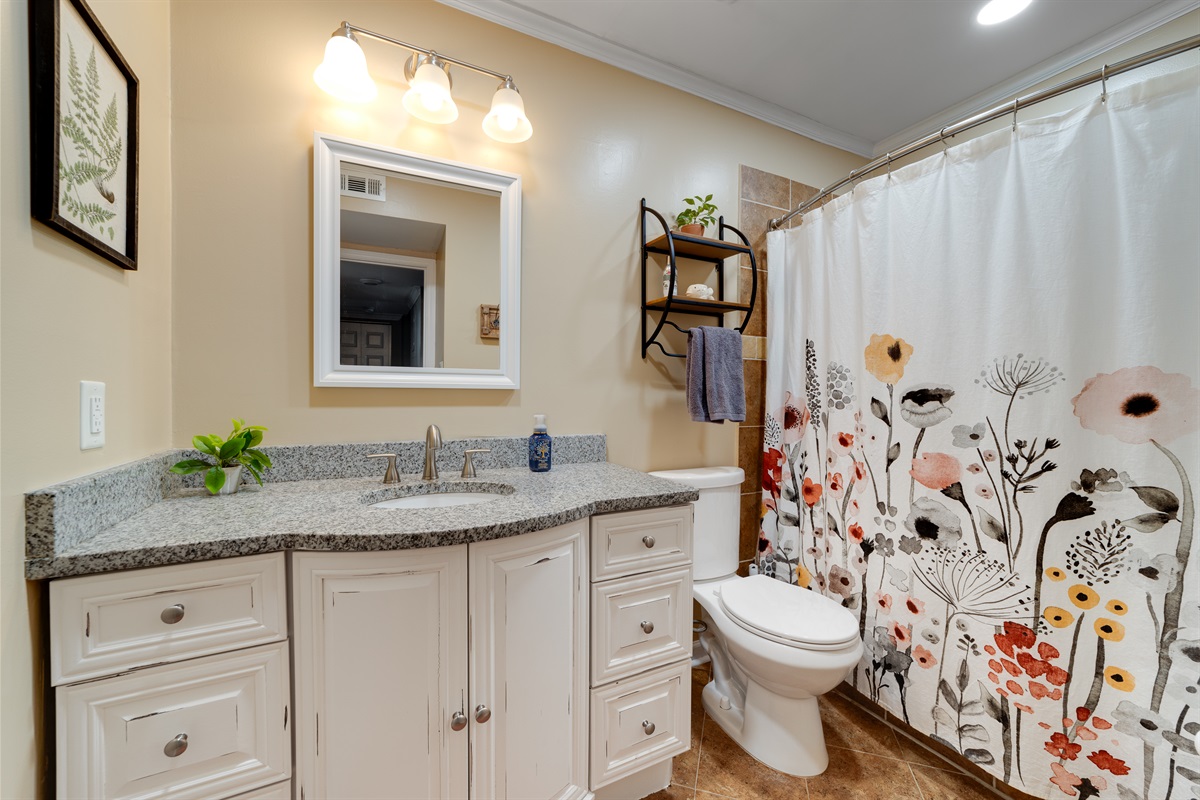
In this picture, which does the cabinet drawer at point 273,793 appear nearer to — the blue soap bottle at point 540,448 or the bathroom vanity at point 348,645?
the bathroom vanity at point 348,645

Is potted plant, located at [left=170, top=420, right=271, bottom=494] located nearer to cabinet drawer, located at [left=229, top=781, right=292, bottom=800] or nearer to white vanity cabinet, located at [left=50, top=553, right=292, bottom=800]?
white vanity cabinet, located at [left=50, top=553, right=292, bottom=800]

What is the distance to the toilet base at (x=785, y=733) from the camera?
139 centimetres

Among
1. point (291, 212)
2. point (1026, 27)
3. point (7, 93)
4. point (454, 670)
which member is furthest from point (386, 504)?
point (1026, 27)

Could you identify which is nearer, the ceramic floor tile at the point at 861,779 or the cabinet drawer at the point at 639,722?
the cabinet drawer at the point at 639,722

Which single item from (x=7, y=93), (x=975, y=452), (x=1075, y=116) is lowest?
(x=975, y=452)

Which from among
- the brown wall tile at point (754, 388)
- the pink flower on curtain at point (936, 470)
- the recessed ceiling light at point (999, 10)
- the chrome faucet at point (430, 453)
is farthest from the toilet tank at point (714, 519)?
the recessed ceiling light at point (999, 10)

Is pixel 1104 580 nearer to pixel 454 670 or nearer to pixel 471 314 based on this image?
pixel 454 670

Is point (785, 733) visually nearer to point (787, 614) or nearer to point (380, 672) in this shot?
point (787, 614)

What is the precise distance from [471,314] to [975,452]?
157cm

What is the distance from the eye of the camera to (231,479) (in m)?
1.13

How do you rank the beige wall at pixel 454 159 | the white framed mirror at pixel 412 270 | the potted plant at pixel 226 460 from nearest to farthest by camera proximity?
the potted plant at pixel 226 460 < the beige wall at pixel 454 159 < the white framed mirror at pixel 412 270

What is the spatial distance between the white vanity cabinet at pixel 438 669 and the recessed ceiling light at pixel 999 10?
2094 millimetres

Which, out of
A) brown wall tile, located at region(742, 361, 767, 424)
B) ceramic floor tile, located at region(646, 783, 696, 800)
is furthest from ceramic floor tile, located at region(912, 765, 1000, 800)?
brown wall tile, located at region(742, 361, 767, 424)

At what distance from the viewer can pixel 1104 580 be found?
109 centimetres
